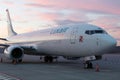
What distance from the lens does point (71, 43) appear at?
22.2m

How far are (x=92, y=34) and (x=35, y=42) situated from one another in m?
10.9

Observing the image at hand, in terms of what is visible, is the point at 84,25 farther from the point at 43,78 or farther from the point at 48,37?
the point at 43,78

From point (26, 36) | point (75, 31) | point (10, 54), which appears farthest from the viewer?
point (26, 36)

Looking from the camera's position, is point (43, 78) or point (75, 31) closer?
point (43, 78)

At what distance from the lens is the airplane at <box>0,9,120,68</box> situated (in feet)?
64.2

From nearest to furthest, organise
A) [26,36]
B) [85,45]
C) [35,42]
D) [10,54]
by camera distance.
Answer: [85,45]
[10,54]
[35,42]
[26,36]

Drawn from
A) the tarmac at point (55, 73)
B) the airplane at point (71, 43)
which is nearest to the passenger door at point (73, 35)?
the airplane at point (71, 43)

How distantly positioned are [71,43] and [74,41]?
0.47 metres

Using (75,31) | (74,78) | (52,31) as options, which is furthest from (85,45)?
(52,31)

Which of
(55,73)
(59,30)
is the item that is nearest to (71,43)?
(59,30)

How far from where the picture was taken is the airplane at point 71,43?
64.2 feet

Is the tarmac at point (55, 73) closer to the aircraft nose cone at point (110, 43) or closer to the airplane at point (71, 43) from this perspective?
the airplane at point (71, 43)

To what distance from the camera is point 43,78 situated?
14.7m

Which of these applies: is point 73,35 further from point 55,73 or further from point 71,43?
point 55,73
